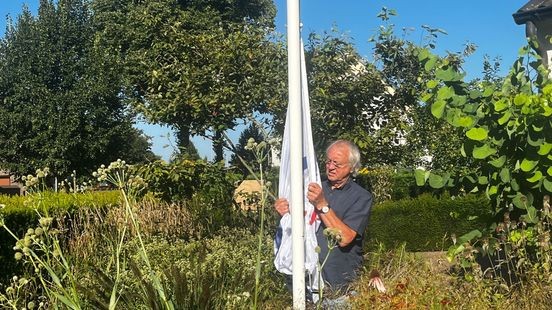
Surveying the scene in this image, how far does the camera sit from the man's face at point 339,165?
3.69 meters

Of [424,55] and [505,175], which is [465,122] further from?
[424,55]

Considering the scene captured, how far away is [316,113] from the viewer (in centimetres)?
599

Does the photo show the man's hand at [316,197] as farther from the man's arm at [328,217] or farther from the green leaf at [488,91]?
the green leaf at [488,91]

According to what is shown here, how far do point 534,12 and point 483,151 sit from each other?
7.43 metres

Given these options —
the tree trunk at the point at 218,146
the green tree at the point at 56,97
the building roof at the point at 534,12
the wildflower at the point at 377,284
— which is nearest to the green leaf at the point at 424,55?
the wildflower at the point at 377,284

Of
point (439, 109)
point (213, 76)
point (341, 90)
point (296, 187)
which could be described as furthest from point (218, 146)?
point (296, 187)

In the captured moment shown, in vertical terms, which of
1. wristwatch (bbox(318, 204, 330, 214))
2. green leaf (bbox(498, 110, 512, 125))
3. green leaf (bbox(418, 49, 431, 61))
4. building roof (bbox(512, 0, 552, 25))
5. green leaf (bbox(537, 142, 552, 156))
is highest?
building roof (bbox(512, 0, 552, 25))

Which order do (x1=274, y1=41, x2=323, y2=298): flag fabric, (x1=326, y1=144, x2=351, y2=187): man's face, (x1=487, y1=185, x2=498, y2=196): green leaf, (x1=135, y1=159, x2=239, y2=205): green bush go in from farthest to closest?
(x1=135, y1=159, x2=239, y2=205): green bush
(x1=487, y1=185, x2=498, y2=196): green leaf
(x1=326, y1=144, x2=351, y2=187): man's face
(x1=274, y1=41, x2=323, y2=298): flag fabric

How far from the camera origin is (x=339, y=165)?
3.70 metres

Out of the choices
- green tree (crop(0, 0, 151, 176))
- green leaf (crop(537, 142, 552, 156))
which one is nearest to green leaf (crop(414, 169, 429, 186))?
green leaf (crop(537, 142, 552, 156))

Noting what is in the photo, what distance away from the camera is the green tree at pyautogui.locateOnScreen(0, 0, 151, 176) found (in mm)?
23375

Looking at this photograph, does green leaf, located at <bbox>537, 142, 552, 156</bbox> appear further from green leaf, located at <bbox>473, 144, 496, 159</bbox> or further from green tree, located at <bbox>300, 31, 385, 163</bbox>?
green tree, located at <bbox>300, 31, 385, 163</bbox>

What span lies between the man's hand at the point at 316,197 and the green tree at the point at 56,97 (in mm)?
20438

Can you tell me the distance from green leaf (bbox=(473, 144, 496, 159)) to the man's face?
87 centimetres
